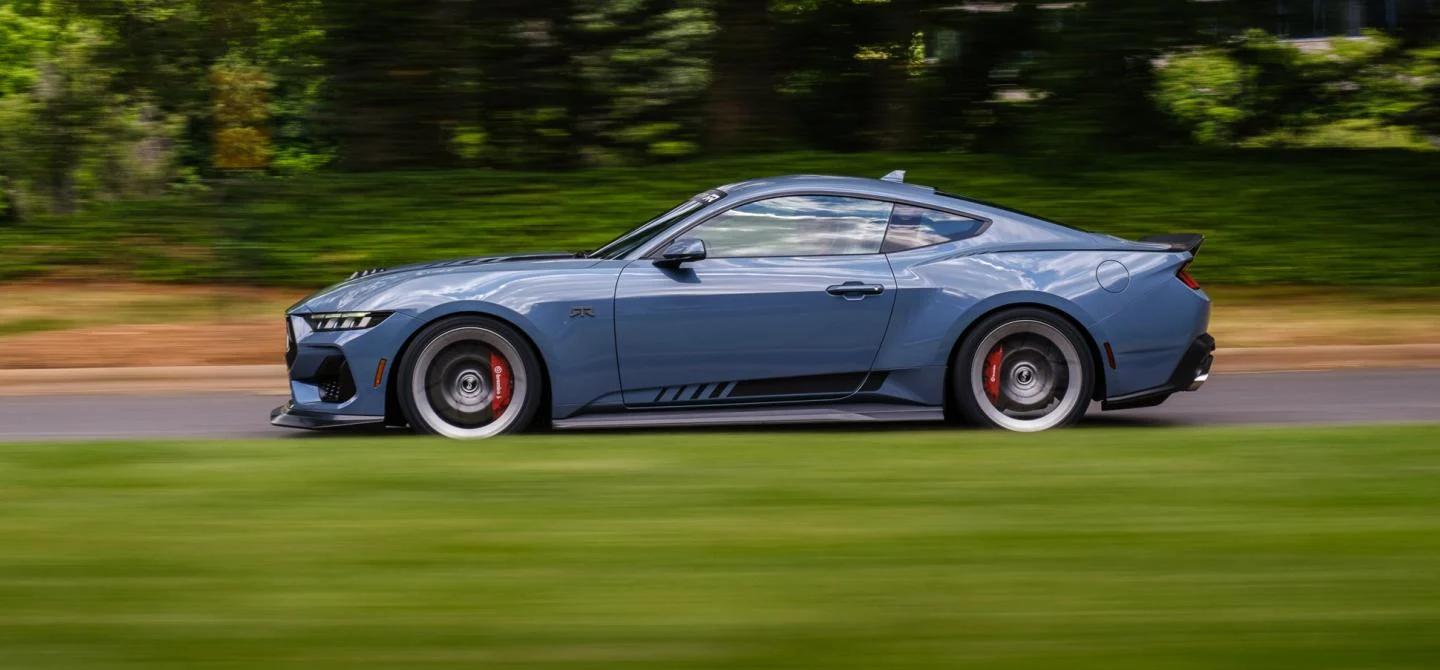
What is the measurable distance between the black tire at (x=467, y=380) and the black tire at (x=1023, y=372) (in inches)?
81.3

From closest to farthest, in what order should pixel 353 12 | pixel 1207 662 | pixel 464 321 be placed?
pixel 1207 662, pixel 464 321, pixel 353 12

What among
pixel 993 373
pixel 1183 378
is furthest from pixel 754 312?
pixel 1183 378

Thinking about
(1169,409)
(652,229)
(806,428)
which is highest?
(652,229)

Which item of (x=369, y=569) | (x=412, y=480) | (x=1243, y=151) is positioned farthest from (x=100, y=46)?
(x=369, y=569)

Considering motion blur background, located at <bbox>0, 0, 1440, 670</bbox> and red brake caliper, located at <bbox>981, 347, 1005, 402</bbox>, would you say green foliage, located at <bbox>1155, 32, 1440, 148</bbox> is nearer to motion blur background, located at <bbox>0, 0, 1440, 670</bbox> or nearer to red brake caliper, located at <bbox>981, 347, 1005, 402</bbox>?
motion blur background, located at <bbox>0, 0, 1440, 670</bbox>

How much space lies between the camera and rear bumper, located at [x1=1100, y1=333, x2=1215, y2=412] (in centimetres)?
830

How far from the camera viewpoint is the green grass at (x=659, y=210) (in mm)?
14617

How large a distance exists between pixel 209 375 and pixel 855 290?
517 centimetres

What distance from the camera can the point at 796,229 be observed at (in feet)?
27.1

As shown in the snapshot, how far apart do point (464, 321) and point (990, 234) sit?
8.54 feet

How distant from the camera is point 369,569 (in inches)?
174

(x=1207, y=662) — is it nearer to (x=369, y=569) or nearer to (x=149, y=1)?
(x=369, y=569)

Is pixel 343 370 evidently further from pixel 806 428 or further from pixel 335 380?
pixel 806 428

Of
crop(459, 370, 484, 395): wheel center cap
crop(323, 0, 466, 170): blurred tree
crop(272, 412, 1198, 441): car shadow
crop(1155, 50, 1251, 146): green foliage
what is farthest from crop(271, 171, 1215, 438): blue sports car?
crop(1155, 50, 1251, 146): green foliage
